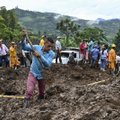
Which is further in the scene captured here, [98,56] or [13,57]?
[98,56]

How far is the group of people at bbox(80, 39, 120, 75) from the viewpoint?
23025 millimetres

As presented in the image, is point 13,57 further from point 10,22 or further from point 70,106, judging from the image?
point 10,22

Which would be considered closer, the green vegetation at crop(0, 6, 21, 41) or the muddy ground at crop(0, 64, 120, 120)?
the muddy ground at crop(0, 64, 120, 120)

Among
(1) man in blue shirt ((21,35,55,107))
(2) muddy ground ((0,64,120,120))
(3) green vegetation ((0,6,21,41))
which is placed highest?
(1) man in blue shirt ((21,35,55,107))

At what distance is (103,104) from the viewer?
359 inches

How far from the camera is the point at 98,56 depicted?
2645 cm

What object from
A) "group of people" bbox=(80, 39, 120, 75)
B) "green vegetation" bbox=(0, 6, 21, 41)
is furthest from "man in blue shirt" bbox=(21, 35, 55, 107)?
"green vegetation" bbox=(0, 6, 21, 41)

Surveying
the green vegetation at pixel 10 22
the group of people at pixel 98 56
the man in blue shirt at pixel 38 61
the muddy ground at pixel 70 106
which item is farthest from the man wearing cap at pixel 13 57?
the green vegetation at pixel 10 22

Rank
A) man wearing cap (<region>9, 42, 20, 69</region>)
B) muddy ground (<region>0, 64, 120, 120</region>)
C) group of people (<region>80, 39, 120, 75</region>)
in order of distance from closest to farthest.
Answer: muddy ground (<region>0, 64, 120, 120</region>) → group of people (<region>80, 39, 120, 75</region>) → man wearing cap (<region>9, 42, 20, 69</region>)

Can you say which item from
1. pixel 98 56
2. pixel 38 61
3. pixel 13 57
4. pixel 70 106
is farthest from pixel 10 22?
pixel 70 106

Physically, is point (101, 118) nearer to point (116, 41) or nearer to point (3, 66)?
point (3, 66)

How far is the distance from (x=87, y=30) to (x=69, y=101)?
83.0m

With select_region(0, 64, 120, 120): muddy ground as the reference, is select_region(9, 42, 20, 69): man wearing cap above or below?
below

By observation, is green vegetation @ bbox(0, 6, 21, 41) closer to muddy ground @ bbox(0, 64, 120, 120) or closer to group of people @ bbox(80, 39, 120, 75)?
group of people @ bbox(80, 39, 120, 75)
